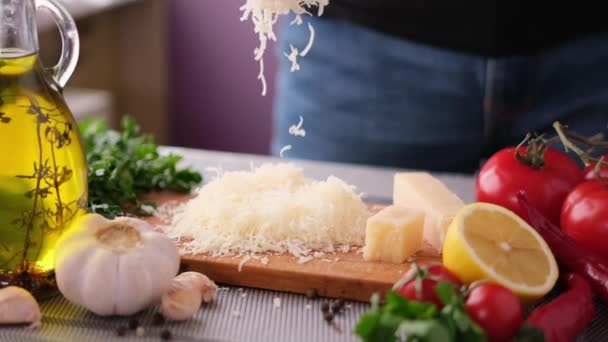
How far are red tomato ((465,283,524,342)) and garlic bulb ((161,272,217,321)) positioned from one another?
322mm

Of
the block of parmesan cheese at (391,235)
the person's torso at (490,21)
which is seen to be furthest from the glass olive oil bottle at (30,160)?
the person's torso at (490,21)

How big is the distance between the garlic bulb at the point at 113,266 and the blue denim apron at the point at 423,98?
916 mm

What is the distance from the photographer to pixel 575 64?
1662 millimetres

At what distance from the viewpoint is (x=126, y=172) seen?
1.29 metres

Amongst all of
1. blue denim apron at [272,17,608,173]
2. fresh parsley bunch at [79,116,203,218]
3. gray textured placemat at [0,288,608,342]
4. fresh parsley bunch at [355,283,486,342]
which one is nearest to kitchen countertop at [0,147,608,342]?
gray textured placemat at [0,288,608,342]

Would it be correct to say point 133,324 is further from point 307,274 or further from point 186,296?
point 307,274

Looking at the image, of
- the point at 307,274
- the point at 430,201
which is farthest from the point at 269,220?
the point at 430,201

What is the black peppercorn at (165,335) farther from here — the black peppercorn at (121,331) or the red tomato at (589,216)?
the red tomato at (589,216)

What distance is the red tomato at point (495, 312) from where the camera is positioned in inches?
32.7

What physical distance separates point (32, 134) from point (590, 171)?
799mm

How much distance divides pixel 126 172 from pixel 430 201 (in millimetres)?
494

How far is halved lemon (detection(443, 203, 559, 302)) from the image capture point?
3.05ft

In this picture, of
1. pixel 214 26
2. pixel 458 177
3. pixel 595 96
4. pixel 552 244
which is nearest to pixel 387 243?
pixel 552 244

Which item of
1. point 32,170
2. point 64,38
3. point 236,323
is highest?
point 64,38
